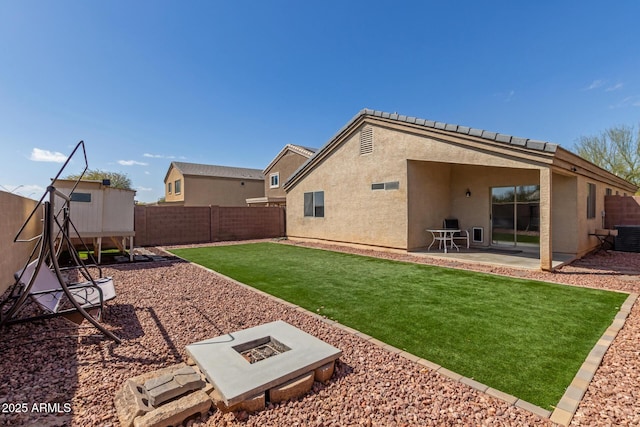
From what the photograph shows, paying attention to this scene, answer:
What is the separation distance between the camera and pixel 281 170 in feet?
82.6

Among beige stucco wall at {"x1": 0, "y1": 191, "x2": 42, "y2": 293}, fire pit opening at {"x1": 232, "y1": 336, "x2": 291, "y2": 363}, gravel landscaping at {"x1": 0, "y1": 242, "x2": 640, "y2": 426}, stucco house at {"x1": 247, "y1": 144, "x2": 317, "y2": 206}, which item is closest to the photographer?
gravel landscaping at {"x1": 0, "y1": 242, "x2": 640, "y2": 426}

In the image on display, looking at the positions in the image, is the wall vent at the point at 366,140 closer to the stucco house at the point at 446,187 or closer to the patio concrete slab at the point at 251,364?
the stucco house at the point at 446,187

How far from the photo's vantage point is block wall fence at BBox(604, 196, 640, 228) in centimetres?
1214

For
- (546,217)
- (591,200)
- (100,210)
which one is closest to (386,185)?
(546,217)

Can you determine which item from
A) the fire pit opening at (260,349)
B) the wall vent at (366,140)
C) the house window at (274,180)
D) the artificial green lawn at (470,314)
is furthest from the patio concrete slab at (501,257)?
the house window at (274,180)

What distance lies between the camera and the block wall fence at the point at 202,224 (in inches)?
575

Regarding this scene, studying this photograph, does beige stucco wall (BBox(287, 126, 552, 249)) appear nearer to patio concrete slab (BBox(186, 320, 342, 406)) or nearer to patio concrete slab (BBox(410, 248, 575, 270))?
patio concrete slab (BBox(410, 248, 575, 270))

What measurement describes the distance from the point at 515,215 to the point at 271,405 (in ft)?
38.1

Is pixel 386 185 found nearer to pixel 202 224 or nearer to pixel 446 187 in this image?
pixel 446 187

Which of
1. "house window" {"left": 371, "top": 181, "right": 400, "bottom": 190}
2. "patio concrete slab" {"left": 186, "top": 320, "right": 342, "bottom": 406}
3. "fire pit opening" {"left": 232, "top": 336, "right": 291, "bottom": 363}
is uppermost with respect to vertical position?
"house window" {"left": 371, "top": 181, "right": 400, "bottom": 190}

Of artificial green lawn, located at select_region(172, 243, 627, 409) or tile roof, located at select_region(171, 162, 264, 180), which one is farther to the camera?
tile roof, located at select_region(171, 162, 264, 180)

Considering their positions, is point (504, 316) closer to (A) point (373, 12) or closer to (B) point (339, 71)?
(A) point (373, 12)

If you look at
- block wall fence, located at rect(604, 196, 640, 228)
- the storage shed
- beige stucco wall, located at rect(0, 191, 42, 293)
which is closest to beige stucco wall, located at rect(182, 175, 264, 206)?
the storage shed

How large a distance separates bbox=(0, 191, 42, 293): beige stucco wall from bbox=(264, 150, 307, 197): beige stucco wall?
1738 centimetres
